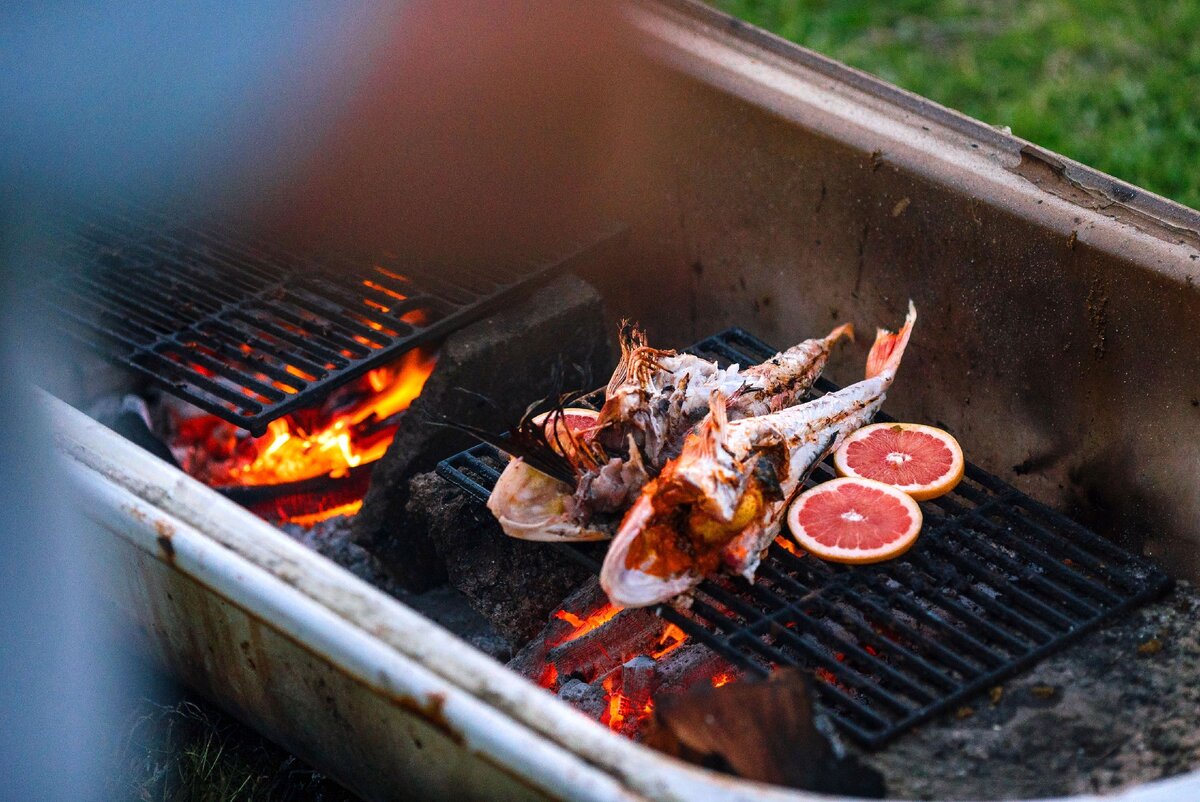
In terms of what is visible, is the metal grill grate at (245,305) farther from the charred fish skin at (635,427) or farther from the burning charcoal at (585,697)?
the burning charcoal at (585,697)

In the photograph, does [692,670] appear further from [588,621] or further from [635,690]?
[588,621]

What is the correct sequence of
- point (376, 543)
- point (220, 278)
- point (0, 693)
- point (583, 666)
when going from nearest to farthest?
point (0, 693)
point (583, 666)
point (376, 543)
point (220, 278)

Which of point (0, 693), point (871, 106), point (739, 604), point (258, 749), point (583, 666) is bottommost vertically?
point (258, 749)

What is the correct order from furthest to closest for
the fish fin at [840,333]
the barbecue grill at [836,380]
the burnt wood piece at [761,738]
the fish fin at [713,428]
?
the fish fin at [840,333] → the fish fin at [713,428] → the barbecue grill at [836,380] → the burnt wood piece at [761,738]

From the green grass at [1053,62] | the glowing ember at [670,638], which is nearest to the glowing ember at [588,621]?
the glowing ember at [670,638]

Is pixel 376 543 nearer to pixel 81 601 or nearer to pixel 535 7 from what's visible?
pixel 81 601

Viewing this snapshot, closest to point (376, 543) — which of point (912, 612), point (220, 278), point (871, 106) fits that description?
point (220, 278)

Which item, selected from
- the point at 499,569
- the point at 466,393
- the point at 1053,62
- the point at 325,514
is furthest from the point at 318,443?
the point at 1053,62
